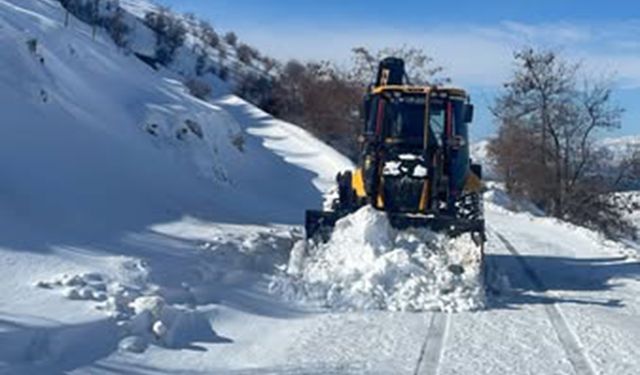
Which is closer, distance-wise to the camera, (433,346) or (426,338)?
(433,346)

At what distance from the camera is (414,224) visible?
1274cm

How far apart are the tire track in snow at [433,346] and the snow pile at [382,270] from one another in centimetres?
55

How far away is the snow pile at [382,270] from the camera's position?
11062 millimetres

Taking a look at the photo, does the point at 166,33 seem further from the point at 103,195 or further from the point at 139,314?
the point at 139,314

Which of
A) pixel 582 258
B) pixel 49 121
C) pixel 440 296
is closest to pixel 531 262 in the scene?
pixel 582 258

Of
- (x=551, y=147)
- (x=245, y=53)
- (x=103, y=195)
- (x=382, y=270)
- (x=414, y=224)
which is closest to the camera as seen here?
(x=382, y=270)

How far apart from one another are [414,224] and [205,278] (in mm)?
2917

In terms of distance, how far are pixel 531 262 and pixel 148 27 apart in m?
68.0

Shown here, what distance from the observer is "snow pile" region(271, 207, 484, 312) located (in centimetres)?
1106

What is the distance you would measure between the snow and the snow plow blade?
0.70 feet

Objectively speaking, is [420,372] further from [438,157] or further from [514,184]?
[514,184]

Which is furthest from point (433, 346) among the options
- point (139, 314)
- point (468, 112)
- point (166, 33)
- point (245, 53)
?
point (245, 53)

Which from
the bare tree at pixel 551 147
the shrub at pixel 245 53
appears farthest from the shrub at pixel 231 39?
the bare tree at pixel 551 147

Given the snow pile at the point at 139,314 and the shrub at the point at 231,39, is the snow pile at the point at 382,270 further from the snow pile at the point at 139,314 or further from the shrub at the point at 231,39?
the shrub at the point at 231,39
